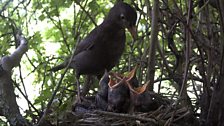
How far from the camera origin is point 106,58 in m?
3.40

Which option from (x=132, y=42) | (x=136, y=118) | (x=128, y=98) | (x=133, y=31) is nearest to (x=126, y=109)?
(x=128, y=98)

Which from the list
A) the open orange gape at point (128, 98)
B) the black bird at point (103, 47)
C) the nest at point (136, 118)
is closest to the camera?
the nest at point (136, 118)

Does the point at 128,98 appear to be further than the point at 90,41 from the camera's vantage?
No

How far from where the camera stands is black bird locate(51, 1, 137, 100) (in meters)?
3.34

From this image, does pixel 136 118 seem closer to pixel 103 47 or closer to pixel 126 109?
pixel 126 109

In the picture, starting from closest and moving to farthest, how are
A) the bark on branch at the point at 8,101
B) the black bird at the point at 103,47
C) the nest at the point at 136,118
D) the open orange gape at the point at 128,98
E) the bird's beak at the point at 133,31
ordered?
the bark on branch at the point at 8,101 < the nest at the point at 136,118 < the open orange gape at the point at 128,98 < the bird's beak at the point at 133,31 < the black bird at the point at 103,47

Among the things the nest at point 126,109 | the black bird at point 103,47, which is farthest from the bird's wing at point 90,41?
the nest at point 126,109

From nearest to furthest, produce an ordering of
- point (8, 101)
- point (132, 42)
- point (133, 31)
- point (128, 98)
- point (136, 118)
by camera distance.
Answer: point (8, 101) < point (136, 118) < point (128, 98) < point (133, 31) < point (132, 42)

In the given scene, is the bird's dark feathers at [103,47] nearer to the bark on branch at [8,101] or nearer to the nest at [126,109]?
the nest at [126,109]

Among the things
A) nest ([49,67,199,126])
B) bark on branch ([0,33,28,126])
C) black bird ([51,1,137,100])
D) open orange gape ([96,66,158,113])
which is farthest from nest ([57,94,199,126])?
black bird ([51,1,137,100])

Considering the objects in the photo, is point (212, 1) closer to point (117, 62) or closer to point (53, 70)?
point (117, 62)

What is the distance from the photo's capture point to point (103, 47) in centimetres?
342

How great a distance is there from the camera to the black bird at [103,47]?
334cm

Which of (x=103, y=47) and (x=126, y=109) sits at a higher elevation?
(x=103, y=47)
